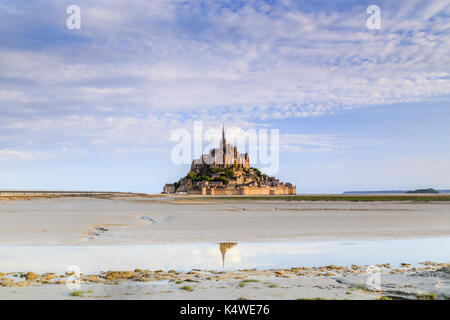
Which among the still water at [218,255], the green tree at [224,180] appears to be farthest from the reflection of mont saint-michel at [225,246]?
the green tree at [224,180]

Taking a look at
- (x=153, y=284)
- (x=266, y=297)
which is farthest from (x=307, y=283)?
(x=153, y=284)

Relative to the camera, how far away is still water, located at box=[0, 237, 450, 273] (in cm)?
1145

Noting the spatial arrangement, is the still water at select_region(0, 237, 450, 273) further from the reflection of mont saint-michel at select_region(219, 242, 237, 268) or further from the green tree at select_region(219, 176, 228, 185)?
the green tree at select_region(219, 176, 228, 185)

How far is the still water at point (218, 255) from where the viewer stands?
11.5 metres

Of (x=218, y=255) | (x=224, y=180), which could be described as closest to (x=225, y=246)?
(x=218, y=255)

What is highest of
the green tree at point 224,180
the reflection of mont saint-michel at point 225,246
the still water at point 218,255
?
the green tree at point 224,180

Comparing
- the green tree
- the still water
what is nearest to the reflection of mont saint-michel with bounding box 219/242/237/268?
the still water

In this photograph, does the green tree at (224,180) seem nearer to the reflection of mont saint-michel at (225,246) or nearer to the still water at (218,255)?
the reflection of mont saint-michel at (225,246)

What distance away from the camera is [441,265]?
11219mm

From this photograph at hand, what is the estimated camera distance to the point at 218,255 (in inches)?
524

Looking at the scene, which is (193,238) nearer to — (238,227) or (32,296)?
(238,227)

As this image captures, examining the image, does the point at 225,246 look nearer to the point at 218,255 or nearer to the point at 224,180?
the point at 218,255
